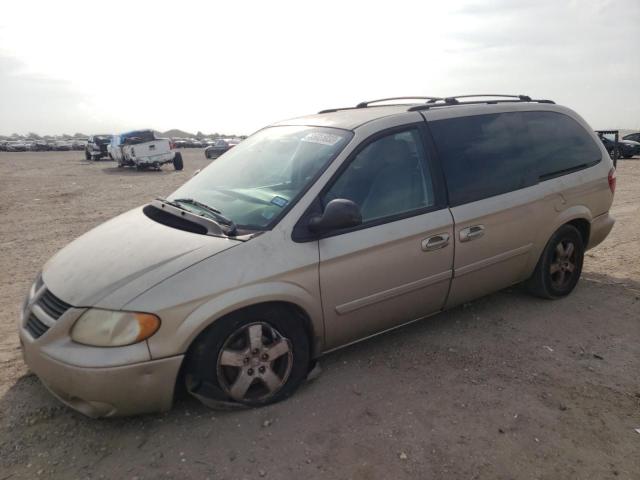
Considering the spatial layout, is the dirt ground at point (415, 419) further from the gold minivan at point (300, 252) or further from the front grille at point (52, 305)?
the front grille at point (52, 305)

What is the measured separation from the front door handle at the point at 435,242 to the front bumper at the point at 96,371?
5.87 ft

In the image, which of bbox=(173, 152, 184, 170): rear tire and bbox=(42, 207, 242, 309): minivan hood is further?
bbox=(173, 152, 184, 170): rear tire

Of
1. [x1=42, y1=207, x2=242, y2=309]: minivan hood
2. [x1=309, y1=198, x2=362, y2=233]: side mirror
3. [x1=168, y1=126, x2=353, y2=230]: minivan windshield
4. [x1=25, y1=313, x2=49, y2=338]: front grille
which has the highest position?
[x1=168, y1=126, x2=353, y2=230]: minivan windshield

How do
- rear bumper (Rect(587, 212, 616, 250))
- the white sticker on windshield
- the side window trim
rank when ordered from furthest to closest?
1. rear bumper (Rect(587, 212, 616, 250))
2. the white sticker on windshield
3. the side window trim

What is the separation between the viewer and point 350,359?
143 inches

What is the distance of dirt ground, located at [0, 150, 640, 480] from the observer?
2.57 metres

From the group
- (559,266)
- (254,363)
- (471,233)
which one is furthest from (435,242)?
(559,266)

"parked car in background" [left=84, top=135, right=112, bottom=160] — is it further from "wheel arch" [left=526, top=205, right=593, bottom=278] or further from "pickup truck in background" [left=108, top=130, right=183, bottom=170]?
"wheel arch" [left=526, top=205, right=593, bottom=278]

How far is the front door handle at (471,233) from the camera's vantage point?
12.1 ft

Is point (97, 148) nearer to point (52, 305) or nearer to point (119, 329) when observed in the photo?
point (52, 305)

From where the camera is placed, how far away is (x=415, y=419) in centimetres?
293

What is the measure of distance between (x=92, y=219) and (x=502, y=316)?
806 centimetres

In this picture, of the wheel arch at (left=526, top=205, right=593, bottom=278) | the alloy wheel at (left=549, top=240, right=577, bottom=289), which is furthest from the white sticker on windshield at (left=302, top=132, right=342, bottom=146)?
the alloy wheel at (left=549, top=240, right=577, bottom=289)

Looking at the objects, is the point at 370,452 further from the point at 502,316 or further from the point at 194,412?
the point at 502,316
